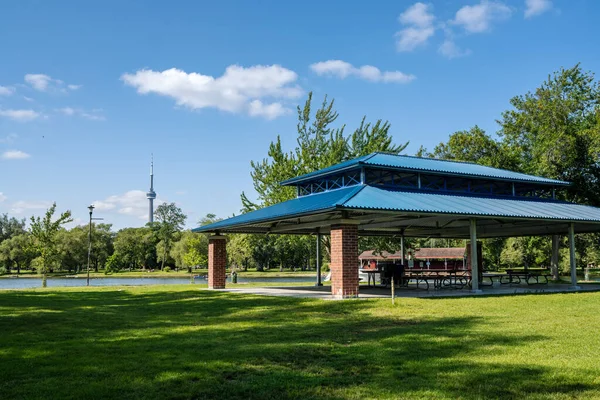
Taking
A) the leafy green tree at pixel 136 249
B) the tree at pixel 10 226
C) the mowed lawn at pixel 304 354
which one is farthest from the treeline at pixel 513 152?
the tree at pixel 10 226

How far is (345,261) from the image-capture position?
639 inches

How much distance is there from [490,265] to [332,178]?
56.0 metres

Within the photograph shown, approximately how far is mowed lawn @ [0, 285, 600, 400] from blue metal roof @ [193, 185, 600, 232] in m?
4.16

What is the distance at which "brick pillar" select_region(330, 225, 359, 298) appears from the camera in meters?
16.2

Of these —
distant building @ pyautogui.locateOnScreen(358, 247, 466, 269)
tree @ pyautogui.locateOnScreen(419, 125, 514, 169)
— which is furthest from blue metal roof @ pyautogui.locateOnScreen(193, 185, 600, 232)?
distant building @ pyautogui.locateOnScreen(358, 247, 466, 269)

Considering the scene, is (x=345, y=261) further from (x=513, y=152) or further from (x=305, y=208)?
(x=513, y=152)

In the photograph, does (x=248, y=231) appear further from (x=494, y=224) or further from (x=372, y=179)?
(x=494, y=224)

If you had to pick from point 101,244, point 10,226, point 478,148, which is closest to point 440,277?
point 478,148

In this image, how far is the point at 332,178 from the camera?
72.4ft

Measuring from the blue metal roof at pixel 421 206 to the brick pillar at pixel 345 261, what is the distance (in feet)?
3.10

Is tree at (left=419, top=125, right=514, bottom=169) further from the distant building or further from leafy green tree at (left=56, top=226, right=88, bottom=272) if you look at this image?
leafy green tree at (left=56, top=226, right=88, bottom=272)

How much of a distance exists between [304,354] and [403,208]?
377 inches

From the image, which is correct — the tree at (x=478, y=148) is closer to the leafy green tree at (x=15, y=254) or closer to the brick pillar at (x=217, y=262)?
the brick pillar at (x=217, y=262)

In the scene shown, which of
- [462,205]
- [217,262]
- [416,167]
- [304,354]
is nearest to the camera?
[304,354]
